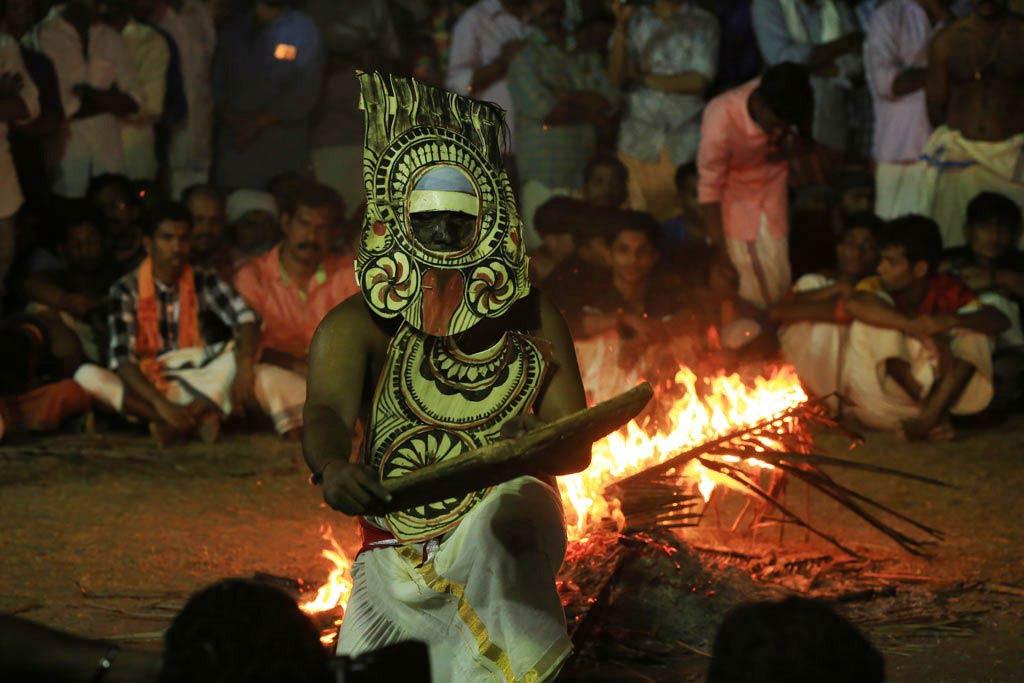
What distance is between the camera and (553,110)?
1099 cm

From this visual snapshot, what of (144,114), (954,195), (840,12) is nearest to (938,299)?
(954,195)

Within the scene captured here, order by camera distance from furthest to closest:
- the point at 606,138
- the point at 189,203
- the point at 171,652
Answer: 1. the point at 606,138
2. the point at 189,203
3. the point at 171,652

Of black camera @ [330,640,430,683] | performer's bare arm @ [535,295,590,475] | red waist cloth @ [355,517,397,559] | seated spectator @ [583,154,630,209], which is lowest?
red waist cloth @ [355,517,397,559]

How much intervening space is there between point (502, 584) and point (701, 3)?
327 inches

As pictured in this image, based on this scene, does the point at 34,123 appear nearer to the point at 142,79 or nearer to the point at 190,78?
the point at 142,79

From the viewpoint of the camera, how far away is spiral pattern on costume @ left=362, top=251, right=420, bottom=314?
440cm

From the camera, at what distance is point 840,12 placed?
37.7 ft

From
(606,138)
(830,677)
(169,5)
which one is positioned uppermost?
(169,5)

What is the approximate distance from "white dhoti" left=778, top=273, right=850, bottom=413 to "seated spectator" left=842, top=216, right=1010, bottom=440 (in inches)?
3.0

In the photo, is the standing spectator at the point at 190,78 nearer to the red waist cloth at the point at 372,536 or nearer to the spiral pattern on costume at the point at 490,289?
the spiral pattern on costume at the point at 490,289

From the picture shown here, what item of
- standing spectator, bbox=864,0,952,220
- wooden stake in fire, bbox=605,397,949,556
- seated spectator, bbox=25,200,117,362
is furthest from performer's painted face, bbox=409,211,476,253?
standing spectator, bbox=864,0,952,220

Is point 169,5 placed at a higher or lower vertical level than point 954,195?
higher

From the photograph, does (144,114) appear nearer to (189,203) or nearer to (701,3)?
(189,203)

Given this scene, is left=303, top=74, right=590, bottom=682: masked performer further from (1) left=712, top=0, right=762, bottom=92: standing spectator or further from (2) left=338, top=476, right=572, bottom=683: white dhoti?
(1) left=712, top=0, right=762, bottom=92: standing spectator
